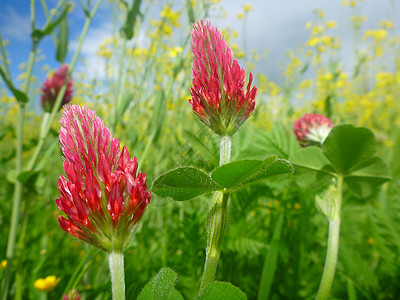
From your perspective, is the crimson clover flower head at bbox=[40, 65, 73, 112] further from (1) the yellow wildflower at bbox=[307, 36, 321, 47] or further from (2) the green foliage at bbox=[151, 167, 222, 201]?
(1) the yellow wildflower at bbox=[307, 36, 321, 47]

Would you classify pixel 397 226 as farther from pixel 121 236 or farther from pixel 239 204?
pixel 121 236

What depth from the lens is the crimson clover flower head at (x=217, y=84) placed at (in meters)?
0.47

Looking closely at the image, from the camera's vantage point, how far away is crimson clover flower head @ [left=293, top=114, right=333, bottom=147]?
0.95m

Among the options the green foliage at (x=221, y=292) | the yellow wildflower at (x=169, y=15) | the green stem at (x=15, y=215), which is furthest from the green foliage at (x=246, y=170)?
the yellow wildflower at (x=169, y=15)

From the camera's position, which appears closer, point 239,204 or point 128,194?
point 128,194

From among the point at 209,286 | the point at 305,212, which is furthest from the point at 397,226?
the point at 209,286

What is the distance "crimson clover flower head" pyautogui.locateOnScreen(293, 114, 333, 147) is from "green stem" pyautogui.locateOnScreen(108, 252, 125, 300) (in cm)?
70

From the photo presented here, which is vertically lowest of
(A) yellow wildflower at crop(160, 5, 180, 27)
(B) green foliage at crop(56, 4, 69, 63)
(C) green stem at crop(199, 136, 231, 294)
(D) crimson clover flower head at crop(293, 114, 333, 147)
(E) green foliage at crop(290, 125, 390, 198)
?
(C) green stem at crop(199, 136, 231, 294)

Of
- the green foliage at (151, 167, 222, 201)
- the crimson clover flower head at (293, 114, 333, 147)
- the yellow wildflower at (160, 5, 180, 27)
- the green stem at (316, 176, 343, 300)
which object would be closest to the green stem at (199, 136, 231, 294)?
the green foliage at (151, 167, 222, 201)

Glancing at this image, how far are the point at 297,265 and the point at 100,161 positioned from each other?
879 mm

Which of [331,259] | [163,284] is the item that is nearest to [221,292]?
[163,284]

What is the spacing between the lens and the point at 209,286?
39 cm

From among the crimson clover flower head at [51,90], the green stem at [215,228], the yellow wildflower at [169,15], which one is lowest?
the green stem at [215,228]

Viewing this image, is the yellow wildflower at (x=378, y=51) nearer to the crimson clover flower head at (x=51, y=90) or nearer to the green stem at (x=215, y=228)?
the crimson clover flower head at (x=51, y=90)
